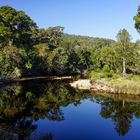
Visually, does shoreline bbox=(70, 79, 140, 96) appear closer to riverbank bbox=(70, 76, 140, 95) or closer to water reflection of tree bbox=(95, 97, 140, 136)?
riverbank bbox=(70, 76, 140, 95)

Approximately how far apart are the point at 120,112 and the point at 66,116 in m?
6.75

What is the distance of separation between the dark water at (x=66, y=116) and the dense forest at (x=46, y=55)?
20.6 m

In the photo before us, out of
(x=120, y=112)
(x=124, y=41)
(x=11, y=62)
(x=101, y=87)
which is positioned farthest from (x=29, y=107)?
(x=124, y=41)

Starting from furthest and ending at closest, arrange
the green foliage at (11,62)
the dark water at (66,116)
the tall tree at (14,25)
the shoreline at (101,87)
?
the tall tree at (14,25) → the green foliage at (11,62) → the shoreline at (101,87) → the dark water at (66,116)

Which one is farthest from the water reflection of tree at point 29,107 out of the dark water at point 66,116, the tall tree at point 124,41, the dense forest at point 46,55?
the tall tree at point 124,41

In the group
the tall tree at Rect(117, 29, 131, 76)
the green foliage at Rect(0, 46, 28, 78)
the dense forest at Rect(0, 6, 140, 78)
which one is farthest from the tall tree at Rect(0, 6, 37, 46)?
the tall tree at Rect(117, 29, 131, 76)

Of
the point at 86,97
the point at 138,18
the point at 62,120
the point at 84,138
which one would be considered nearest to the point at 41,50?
the point at 138,18

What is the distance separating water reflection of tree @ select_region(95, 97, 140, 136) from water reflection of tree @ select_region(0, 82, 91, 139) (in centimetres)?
474

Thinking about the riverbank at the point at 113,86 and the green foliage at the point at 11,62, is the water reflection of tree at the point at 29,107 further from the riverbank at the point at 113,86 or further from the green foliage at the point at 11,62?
the green foliage at the point at 11,62

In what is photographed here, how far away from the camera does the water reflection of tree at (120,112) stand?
2764cm

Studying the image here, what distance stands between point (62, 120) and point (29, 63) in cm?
4285

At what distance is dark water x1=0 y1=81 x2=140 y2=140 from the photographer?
24.1 meters

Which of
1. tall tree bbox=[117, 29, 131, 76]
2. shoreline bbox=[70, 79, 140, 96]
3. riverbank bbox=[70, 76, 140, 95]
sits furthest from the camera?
tall tree bbox=[117, 29, 131, 76]

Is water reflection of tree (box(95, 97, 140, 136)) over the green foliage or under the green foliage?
under
